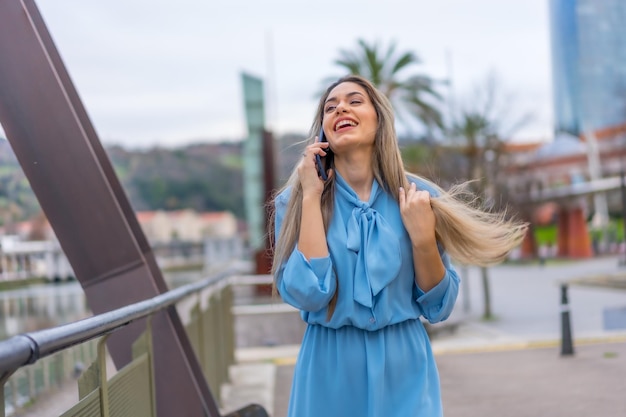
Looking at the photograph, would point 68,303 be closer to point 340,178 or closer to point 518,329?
point 518,329

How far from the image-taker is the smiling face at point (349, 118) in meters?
2.93

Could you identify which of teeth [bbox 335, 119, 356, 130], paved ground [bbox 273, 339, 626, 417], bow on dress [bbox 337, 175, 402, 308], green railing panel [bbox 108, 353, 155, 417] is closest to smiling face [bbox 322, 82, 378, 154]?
teeth [bbox 335, 119, 356, 130]

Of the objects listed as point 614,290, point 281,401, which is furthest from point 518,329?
point 614,290

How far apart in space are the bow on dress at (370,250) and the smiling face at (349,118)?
0.19 meters

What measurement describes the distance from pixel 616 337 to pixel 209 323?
6189mm

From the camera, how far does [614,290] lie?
24.8 m

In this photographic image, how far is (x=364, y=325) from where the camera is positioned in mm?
2686

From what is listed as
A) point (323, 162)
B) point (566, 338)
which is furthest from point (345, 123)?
point (566, 338)

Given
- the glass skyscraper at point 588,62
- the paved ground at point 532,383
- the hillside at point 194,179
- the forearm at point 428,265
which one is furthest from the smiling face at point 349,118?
the hillside at point 194,179

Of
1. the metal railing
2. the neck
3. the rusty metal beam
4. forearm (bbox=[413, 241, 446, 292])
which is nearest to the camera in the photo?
the metal railing

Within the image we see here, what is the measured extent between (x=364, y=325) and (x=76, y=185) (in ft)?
7.70

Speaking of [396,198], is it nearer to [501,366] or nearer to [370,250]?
[370,250]

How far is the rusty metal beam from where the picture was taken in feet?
14.3

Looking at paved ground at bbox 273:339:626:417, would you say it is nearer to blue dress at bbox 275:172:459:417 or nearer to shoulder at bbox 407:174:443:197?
shoulder at bbox 407:174:443:197
